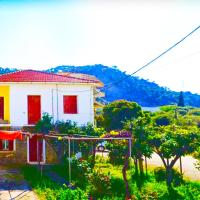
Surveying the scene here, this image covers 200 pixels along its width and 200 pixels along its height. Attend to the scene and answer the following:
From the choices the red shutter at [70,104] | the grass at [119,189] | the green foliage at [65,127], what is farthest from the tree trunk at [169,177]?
the red shutter at [70,104]

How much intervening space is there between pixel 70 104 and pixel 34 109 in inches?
105

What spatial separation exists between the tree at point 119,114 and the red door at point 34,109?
17.0 metres

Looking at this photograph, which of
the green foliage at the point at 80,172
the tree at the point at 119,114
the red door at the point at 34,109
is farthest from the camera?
the tree at the point at 119,114

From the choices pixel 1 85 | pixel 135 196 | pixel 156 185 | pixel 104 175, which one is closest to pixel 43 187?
pixel 104 175

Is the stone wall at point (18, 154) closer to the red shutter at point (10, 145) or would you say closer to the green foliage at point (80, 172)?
the red shutter at point (10, 145)

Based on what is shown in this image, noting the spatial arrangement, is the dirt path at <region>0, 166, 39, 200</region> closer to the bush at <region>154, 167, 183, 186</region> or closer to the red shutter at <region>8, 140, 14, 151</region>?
the red shutter at <region>8, 140, 14, 151</region>

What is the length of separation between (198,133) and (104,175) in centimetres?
612

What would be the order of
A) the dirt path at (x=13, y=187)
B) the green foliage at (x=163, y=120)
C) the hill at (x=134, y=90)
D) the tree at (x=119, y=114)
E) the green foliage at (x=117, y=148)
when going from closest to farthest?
the dirt path at (x=13, y=187)
the green foliage at (x=117, y=148)
the tree at (x=119, y=114)
the green foliage at (x=163, y=120)
the hill at (x=134, y=90)

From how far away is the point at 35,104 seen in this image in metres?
29.7

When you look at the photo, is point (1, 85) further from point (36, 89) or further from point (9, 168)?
point (9, 168)

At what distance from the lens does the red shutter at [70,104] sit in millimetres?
30047

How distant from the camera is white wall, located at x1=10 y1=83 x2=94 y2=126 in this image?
29234mm

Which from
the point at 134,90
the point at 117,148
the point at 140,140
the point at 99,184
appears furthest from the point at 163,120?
the point at 134,90

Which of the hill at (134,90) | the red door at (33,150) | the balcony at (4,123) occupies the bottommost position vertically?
the red door at (33,150)
